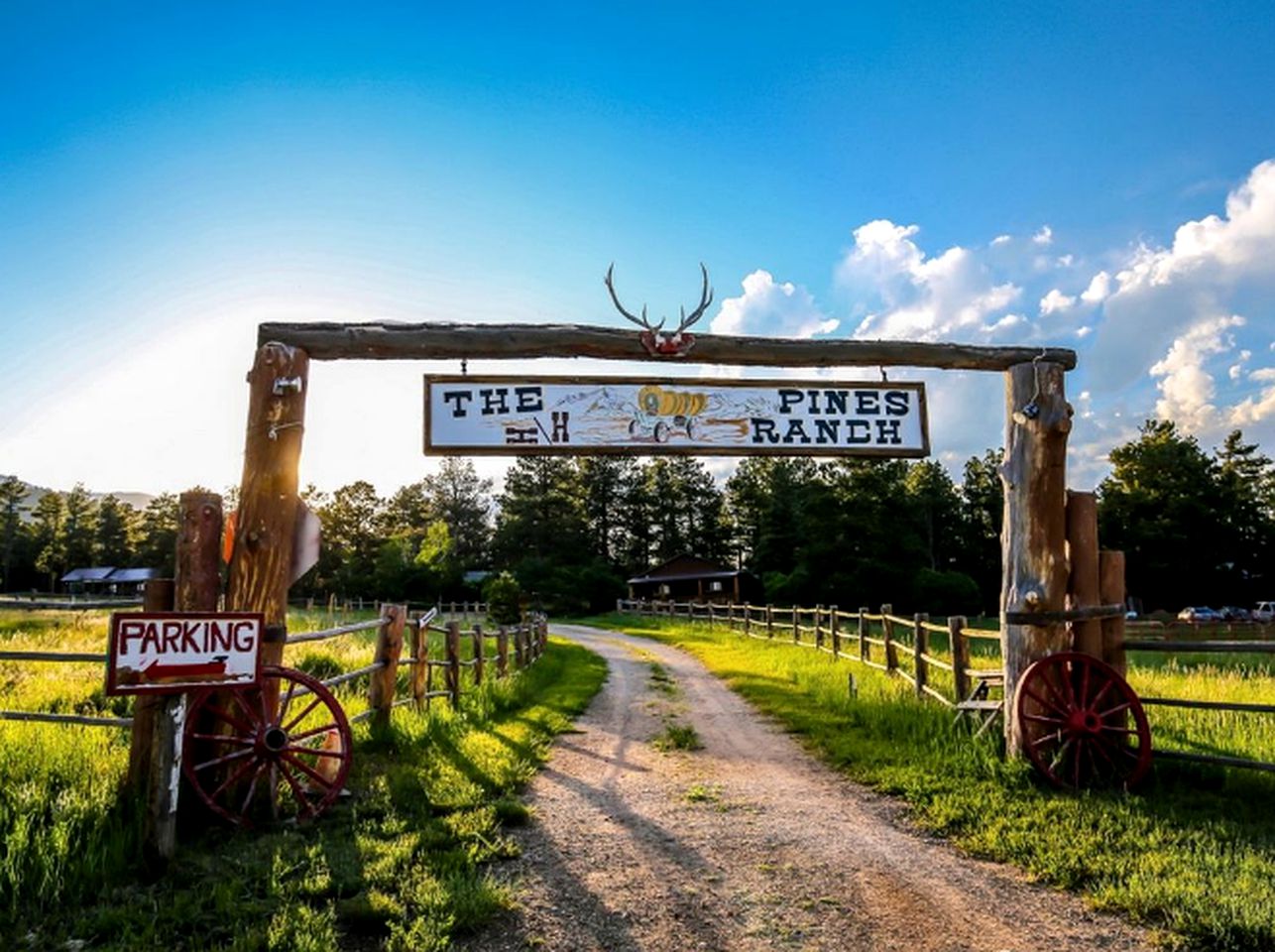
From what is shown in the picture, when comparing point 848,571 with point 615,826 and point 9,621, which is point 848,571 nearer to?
point 9,621

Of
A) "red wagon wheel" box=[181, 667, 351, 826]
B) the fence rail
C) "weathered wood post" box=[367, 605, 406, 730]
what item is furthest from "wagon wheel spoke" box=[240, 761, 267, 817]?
the fence rail

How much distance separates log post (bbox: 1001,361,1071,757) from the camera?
6.51 metres

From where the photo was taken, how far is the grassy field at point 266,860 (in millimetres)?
3465

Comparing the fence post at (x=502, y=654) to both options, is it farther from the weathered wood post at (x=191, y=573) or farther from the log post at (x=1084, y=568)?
the log post at (x=1084, y=568)

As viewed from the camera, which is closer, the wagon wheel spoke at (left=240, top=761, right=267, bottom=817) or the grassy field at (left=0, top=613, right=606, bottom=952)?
the grassy field at (left=0, top=613, right=606, bottom=952)

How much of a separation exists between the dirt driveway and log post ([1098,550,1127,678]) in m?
2.58

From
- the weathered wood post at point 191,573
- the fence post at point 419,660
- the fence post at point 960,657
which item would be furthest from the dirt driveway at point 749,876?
the fence post at point 960,657

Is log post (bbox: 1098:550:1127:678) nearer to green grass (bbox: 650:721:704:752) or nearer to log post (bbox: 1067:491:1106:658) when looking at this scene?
log post (bbox: 1067:491:1106:658)

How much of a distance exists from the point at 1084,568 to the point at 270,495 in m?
6.66

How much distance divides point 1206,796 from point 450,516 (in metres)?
68.2

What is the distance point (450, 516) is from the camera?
70.4 m

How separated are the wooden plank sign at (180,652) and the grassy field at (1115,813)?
14.7 feet

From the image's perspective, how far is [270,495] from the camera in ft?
19.1

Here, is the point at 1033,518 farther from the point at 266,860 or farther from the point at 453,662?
the point at 453,662
